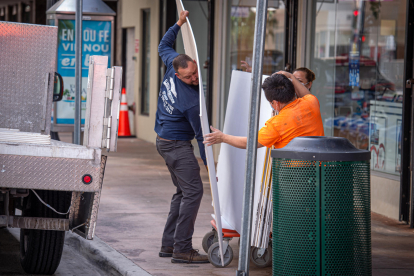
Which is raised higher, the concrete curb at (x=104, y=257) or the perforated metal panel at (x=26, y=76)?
the perforated metal panel at (x=26, y=76)

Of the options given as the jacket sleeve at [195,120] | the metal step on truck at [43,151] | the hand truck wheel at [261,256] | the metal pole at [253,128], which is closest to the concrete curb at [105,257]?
the metal step on truck at [43,151]

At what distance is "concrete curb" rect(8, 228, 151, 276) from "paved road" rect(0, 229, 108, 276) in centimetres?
6

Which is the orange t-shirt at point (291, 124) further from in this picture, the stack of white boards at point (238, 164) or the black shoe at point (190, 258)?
the black shoe at point (190, 258)

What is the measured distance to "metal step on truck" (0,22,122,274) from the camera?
4.35m

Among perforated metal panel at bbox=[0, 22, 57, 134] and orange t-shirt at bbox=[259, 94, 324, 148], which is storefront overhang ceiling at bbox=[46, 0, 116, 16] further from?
orange t-shirt at bbox=[259, 94, 324, 148]

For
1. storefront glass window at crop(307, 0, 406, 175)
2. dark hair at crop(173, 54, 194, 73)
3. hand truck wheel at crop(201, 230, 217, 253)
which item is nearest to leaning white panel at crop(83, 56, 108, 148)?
dark hair at crop(173, 54, 194, 73)

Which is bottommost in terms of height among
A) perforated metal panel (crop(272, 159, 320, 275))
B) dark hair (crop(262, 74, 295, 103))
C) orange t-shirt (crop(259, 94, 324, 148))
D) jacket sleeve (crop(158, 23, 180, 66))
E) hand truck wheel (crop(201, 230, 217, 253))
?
hand truck wheel (crop(201, 230, 217, 253))

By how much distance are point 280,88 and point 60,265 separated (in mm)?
2756

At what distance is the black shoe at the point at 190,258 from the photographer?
5469mm

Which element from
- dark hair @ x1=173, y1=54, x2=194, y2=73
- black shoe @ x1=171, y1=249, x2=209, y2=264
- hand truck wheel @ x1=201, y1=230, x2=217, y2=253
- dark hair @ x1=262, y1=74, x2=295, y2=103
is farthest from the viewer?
hand truck wheel @ x1=201, y1=230, x2=217, y2=253

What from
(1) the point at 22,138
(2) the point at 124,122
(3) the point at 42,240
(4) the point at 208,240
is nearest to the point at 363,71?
(4) the point at 208,240

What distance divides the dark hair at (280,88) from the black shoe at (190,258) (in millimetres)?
1630

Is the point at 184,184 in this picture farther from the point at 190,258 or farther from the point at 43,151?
the point at 43,151

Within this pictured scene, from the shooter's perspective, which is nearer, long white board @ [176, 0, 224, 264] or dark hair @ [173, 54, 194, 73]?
long white board @ [176, 0, 224, 264]
